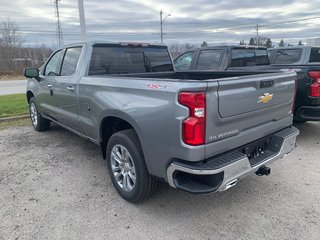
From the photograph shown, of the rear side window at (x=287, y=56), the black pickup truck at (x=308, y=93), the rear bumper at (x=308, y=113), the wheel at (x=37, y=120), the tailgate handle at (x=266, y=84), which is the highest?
the rear side window at (x=287, y=56)

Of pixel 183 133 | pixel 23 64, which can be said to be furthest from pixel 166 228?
pixel 23 64

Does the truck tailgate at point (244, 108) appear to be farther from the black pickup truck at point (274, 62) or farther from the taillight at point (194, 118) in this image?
the black pickup truck at point (274, 62)

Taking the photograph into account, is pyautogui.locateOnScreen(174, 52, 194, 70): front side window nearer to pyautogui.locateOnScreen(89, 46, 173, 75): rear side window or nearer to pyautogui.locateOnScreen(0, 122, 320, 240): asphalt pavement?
pyautogui.locateOnScreen(89, 46, 173, 75): rear side window

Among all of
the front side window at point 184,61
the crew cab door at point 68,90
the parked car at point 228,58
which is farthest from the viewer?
the front side window at point 184,61

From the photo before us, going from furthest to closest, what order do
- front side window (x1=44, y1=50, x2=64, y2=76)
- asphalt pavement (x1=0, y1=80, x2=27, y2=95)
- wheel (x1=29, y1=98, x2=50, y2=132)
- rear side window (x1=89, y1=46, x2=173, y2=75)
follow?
asphalt pavement (x1=0, y1=80, x2=27, y2=95) < wheel (x1=29, y1=98, x2=50, y2=132) < front side window (x1=44, y1=50, x2=64, y2=76) < rear side window (x1=89, y1=46, x2=173, y2=75)

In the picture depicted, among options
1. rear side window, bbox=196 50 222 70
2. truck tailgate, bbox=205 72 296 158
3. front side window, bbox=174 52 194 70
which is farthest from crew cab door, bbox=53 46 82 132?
front side window, bbox=174 52 194 70

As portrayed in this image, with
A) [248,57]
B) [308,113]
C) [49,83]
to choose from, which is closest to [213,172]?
[308,113]

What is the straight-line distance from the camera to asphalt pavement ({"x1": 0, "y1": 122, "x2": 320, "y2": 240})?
2.92 meters

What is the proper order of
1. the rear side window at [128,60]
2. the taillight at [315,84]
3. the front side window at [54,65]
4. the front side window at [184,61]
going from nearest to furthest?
the rear side window at [128,60] → the front side window at [54,65] → the taillight at [315,84] → the front side window at [184,61]

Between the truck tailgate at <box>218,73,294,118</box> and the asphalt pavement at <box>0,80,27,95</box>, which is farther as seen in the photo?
the asphalt pavement at <box>0,80,27,95</box>

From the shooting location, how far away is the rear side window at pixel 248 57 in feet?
22.5

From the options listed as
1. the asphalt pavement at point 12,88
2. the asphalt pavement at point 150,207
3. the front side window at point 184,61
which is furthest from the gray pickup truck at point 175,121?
the asphalt pavement at point 12,88

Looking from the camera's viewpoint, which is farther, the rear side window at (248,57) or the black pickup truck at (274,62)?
the rear side window at (248,57)

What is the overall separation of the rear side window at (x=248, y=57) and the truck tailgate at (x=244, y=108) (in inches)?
135
